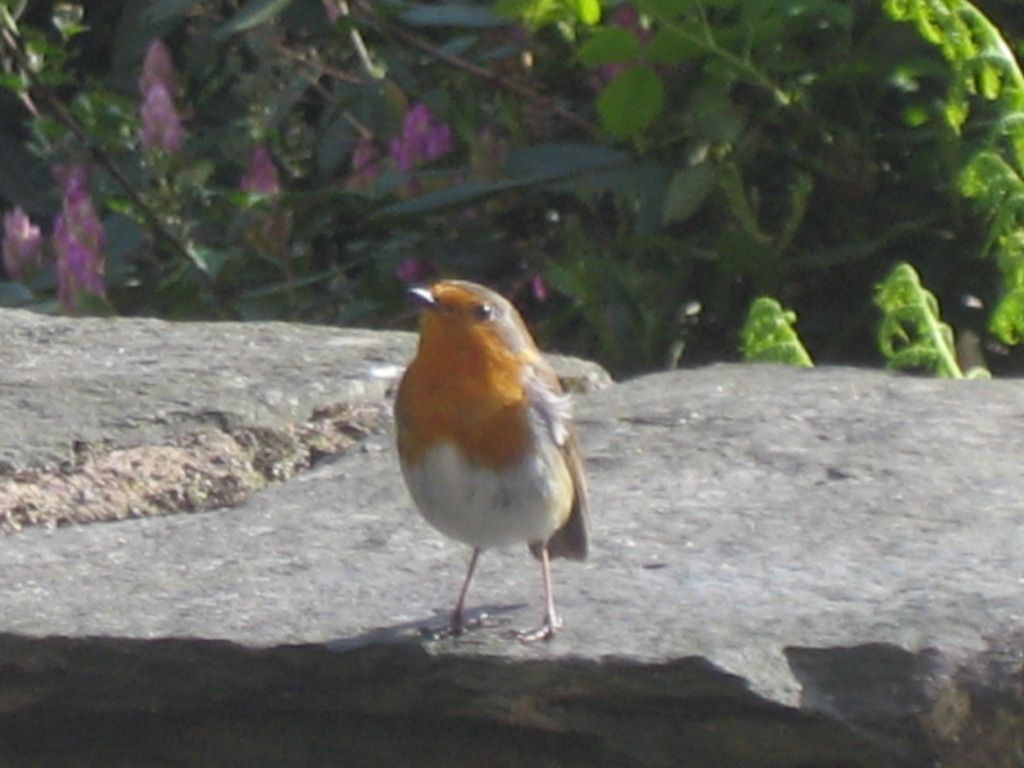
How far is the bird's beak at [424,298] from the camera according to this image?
92.8 inches

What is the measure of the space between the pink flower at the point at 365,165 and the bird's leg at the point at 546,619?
6.15 ft

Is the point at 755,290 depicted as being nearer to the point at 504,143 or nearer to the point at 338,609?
the point at 504,143

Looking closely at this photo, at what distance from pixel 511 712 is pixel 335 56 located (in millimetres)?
2542

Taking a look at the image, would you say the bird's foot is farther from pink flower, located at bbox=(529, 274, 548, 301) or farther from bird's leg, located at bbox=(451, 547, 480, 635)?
pink flower, located at bbox=(529, 274, 548, 301)

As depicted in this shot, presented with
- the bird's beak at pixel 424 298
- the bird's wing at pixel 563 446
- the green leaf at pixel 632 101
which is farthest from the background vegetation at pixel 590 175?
the bird's beak at pixel 424 298

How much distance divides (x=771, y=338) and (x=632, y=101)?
0.43m

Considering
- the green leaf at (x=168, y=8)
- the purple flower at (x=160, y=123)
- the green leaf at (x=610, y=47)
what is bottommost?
the purple flower at (x=160, y=123)

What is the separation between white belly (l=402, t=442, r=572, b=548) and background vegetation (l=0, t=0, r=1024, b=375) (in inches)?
39.4

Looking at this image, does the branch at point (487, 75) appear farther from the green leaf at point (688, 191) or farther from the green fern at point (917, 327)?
the green fern at point (917, 327)

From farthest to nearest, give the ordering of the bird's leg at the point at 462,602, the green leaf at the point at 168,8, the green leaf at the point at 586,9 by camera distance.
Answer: the green leaf at the point at 168,8 < the green leaf at the point at 586,9 < the bird's leg at the point at 462,602

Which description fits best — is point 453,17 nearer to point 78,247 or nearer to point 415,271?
point 415,271

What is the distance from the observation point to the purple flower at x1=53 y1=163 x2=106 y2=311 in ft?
13.0

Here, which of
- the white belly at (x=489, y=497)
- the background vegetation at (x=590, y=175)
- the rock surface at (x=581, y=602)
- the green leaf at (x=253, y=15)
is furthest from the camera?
the green leaf at (x=253, y=15)

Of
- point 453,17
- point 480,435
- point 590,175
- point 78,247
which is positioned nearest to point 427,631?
point 480,435
